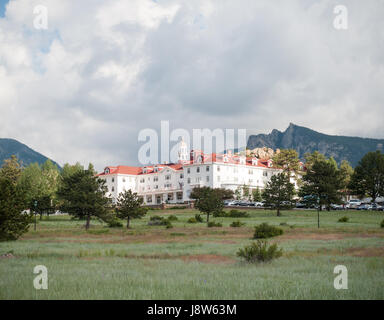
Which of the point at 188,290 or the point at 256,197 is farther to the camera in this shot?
the point at 256,197

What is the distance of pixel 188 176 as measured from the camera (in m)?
116

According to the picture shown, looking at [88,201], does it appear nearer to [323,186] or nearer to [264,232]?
[264,232]

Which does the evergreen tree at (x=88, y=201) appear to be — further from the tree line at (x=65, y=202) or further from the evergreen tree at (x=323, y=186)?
the evergreen tree at (x=323, y=186)

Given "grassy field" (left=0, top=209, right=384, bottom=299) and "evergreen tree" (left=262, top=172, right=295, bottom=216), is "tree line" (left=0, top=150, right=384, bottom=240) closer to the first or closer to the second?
"evergreen tree" (left=262, top=172, right=295, bottom=216)

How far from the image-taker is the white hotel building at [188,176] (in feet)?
369

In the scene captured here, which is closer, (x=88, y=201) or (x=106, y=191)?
(x=88, y=201)

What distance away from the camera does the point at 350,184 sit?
9162 centimetres

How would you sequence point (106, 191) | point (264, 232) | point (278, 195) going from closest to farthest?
1. point (264, 232)
2. point (106, 191)
3. point (278, 195)

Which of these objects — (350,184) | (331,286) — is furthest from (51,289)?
(350,184)

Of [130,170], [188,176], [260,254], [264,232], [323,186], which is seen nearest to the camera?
[260,254]

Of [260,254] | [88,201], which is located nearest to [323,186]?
[88,201]
